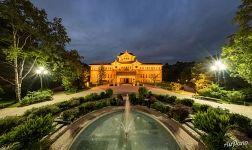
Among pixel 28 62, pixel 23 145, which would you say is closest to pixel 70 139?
pixel 23 145

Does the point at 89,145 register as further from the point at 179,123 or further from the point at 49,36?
the point at 49,36

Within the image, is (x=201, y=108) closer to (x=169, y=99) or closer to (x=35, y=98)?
(x=169, y=99)

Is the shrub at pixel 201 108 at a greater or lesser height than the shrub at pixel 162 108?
greater

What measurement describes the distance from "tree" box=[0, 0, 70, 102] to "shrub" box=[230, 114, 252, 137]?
22018mm

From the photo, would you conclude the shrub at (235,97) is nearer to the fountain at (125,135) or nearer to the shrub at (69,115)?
the fountain at (125,135)

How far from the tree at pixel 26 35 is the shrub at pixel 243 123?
72.2 feet

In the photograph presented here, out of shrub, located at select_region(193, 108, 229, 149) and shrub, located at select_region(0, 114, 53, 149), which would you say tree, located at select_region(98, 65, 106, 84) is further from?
shrub, located at select_region(193, 108, 229, 149)

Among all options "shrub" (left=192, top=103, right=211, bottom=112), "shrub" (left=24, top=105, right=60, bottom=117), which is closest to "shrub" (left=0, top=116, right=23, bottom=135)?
"shrub" (left=24, top=105, right=60, bottom=117)

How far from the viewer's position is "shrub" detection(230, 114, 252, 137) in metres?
10.6

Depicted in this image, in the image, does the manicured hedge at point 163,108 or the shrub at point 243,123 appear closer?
the shrub at point 243,123

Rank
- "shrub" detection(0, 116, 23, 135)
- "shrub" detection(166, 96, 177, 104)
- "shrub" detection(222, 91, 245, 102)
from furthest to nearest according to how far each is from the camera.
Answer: "shrub" detection(166, 96, 177, 104)
"shrub" detection(222, 91, 245, 102)
"shrub" detection(0, 116, 23, 135)

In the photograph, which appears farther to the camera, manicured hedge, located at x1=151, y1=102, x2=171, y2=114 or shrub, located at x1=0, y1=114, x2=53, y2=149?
manicured hedge, located at x1=151, y1=102, x2=171, y2=114

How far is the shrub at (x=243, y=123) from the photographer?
10.6 meters

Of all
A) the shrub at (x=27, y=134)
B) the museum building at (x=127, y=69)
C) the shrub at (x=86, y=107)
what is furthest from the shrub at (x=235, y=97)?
the museum building at (x=127, y=69)
